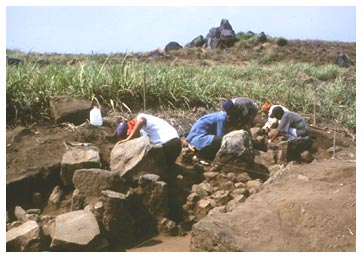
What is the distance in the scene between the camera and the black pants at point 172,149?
514 centimetres

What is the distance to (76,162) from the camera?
4.43 meters

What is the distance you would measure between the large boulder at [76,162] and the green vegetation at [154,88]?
1.08 meters

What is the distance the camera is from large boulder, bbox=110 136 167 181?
452cm

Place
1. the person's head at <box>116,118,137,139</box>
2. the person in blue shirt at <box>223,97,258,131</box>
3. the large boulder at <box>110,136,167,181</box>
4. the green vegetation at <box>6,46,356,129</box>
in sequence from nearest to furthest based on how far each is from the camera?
1. the large boulder at <box>110,136,167,181</box>
2. the person's head at <box>116,118,137,139</box>
3. the green vegetation at <box>6,46,356,129</box>
4. the person in blue shirt at <box>223,97,258,131</box>

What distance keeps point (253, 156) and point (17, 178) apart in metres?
2.44

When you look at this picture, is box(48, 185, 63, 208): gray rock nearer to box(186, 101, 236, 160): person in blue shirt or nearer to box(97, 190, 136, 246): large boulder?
box(97, 190, 136, 246): large boulder

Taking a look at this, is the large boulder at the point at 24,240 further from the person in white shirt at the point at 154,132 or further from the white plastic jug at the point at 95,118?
the white plastic jug at the point at 95,118

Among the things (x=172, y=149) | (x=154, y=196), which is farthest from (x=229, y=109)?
(x=154, y=196)

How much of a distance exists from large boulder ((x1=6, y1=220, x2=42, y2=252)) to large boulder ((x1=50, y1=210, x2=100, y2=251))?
0.11m

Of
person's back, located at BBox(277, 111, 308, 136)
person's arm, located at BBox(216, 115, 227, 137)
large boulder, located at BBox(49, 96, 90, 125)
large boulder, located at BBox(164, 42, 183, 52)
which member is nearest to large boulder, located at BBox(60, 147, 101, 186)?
large boulder, located at BBox(49, 96, 90, 125)

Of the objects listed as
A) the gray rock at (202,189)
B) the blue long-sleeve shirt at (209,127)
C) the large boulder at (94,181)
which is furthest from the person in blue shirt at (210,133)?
the large boulder at (94,181)

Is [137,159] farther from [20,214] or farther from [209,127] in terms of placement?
[209,127]

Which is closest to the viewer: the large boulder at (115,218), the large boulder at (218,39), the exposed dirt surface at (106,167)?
the exposed dirt surface at (106,167)

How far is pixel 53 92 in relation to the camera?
18.9 feet
